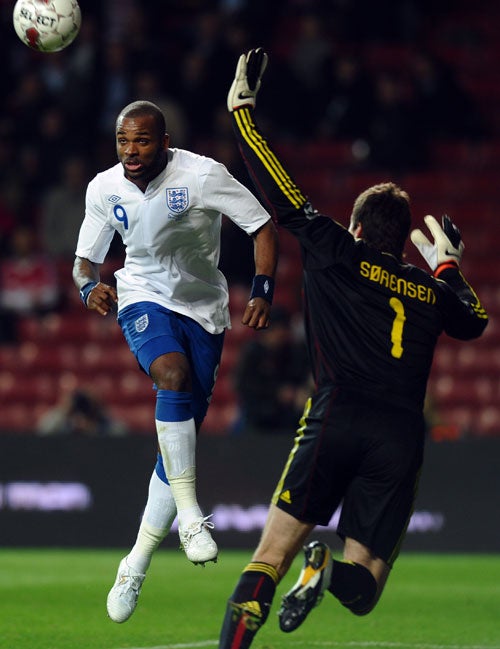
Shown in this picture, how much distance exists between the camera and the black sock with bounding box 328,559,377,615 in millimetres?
5500

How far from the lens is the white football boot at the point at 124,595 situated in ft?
21.0

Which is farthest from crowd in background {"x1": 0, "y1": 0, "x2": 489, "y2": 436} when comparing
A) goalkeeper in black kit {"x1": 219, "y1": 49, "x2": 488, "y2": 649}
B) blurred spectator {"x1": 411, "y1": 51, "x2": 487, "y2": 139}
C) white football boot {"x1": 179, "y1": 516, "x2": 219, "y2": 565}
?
goalkeeper in black kit {"x1": 219, "y1": 49, "x2": 488, "y2": 649}

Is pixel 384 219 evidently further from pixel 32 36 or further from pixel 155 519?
pixel 32 36

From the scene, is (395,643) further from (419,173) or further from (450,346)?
(419,173)

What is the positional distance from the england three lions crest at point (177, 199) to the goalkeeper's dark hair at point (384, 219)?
2.96 ft

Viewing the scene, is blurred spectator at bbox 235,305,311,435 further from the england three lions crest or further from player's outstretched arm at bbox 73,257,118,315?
the england three lions crest

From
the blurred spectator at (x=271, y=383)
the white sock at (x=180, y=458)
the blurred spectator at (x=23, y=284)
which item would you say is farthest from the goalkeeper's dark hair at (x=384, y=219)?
the blurred spectator at (x=23, y=284)

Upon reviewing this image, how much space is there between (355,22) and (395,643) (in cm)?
1191

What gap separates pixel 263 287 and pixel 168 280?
533 mm

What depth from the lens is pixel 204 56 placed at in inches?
634

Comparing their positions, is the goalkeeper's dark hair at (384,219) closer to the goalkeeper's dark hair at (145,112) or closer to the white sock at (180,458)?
the goalkeeper's dark hair at (145,112)

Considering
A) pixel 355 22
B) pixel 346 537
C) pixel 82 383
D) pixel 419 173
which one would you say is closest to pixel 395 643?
pixel 346 537

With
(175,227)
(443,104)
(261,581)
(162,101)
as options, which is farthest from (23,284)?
(261,581)

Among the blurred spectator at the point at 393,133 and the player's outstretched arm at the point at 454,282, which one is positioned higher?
the blurred spectator at the point at 393,133
